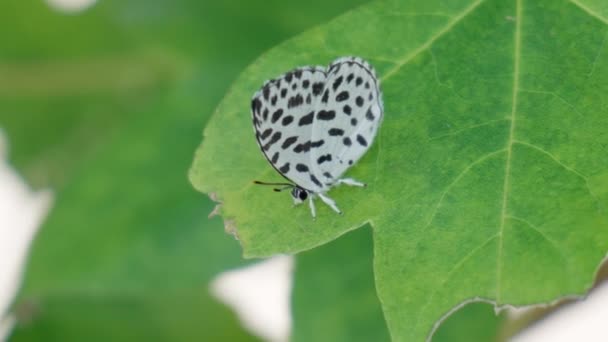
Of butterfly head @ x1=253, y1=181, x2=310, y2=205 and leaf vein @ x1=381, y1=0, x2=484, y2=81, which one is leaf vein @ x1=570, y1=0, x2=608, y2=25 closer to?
leaf vein @ x1=381, y1=0, x2=484, y2=81

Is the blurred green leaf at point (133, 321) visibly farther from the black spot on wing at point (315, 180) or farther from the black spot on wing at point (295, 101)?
the black spot on wing at point (295, 101)

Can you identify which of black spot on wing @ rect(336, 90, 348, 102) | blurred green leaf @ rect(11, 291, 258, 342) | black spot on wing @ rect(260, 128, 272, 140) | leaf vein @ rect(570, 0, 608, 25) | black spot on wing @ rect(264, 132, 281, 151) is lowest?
blurred green leaf @ rect(11, 291, 258, 342)

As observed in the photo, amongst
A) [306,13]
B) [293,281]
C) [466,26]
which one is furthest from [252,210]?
[306,13]

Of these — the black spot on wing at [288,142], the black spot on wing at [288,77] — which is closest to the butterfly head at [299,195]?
the black spot on wing at [288,142]

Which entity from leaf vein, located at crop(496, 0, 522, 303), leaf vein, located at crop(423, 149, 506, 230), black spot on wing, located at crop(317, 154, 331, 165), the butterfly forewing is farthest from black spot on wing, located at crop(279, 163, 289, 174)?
leaf vein, located at crop(496, 0, 522, 303)

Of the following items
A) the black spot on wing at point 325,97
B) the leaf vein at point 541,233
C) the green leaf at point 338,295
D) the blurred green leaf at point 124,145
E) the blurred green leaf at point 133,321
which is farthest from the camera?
the blurred green leaf at point 133,321

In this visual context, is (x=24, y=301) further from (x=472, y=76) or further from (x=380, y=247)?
(x=472, y=76)

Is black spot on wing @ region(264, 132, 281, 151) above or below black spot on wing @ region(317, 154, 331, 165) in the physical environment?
above
